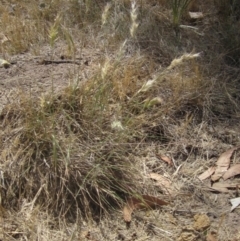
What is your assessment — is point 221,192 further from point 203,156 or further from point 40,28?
point 40,28

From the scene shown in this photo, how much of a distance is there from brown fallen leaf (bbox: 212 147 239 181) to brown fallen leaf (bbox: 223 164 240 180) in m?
0.02

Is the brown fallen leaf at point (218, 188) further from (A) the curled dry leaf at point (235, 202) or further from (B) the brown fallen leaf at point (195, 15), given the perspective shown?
(B) the brown fallen leaf at point (195, 15)

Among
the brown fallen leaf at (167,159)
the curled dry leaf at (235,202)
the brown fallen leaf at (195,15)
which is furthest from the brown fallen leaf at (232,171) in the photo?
the brown fallen leaf at (195,15)

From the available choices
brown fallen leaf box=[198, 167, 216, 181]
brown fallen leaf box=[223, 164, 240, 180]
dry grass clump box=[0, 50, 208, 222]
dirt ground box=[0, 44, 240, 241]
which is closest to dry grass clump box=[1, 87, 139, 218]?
dry grass clump box=[0, 50, 208, 222]

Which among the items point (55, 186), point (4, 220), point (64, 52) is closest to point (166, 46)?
point (64, 52)

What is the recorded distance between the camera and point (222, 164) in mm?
2529

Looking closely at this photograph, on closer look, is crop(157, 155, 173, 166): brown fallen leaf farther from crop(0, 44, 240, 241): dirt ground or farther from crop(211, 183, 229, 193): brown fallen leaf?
crop(211, 183, 229, 193): brown fallen leaf

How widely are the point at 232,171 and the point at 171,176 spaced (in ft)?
0.99

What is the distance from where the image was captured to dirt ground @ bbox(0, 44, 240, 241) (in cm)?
224

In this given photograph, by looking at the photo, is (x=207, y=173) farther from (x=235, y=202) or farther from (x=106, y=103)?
(x=106, y=103)

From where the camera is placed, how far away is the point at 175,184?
7.98 feet

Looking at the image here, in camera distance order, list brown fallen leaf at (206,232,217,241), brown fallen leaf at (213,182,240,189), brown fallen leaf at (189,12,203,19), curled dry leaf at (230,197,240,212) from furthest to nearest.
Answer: brown fallen leaf at (189,12,203,19), brown fallen leaf at (213,182,240,189), curled dry leaf at (230,197,240,212), brown fallen leaf at (206,232,217,241)

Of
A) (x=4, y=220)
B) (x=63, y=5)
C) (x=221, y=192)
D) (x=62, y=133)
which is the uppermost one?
(x=63, y=5)

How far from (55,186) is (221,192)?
2.53 ft
